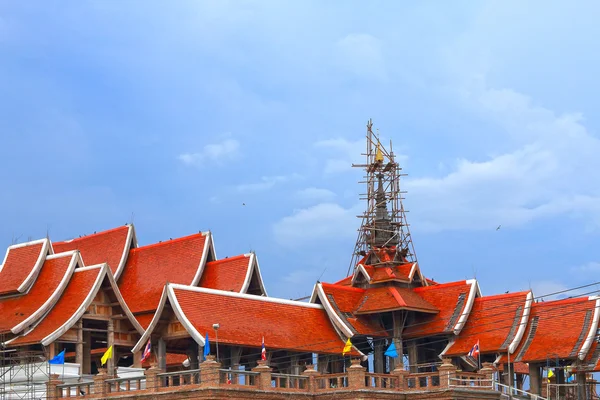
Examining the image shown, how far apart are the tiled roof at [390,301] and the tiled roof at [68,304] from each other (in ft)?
36.6

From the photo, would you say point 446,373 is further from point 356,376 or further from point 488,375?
point 356,376

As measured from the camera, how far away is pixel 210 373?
124 feet

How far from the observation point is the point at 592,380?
49.9 metres

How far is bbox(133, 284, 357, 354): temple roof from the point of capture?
142ft

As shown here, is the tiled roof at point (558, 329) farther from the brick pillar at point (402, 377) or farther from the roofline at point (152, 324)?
the roofline at point (152, 324)

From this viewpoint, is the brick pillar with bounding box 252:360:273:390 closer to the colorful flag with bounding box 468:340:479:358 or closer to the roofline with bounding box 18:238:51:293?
the colorful flag with bounding box 468:340:479:358

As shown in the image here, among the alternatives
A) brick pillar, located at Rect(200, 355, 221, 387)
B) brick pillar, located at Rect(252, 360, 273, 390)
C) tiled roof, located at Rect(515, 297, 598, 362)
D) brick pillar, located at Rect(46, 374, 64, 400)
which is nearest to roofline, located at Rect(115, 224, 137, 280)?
brick pillar, located at Rect(46, 374, 64, 400)

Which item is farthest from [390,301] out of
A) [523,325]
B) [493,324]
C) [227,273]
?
[227,273]

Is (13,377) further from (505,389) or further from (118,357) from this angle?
(505,389)

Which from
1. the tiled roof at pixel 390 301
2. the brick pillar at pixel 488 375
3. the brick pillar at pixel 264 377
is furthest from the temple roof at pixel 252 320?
the brick pillar at pixel 488 375

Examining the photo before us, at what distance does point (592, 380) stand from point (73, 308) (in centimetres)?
2242

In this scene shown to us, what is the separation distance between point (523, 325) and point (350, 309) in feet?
24.4

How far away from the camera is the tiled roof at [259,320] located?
43.5 m

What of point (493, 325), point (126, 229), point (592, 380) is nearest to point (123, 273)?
point (126, 229)
